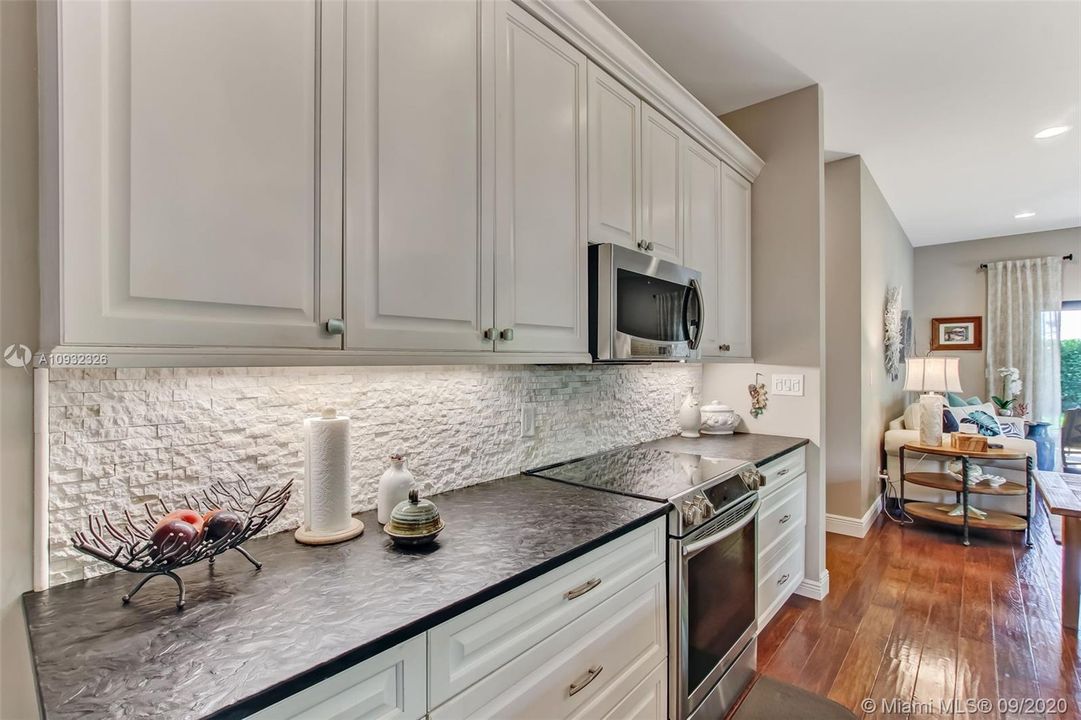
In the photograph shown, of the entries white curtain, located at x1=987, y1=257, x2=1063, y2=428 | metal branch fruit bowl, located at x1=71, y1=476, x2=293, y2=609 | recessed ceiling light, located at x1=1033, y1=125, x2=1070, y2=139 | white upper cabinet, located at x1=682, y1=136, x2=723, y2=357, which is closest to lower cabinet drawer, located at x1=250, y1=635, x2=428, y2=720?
metal branch fruit bowl, located at x1=71, y1=476, x2=293, y2=609

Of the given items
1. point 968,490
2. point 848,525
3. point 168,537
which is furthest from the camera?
point 848,525

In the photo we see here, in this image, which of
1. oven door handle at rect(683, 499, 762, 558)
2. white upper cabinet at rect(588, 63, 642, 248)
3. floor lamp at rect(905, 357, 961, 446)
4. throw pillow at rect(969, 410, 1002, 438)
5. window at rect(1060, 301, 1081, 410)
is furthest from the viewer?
window at rect(1060, 301, 1081, 410)

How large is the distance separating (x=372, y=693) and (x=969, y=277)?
8.34 meters

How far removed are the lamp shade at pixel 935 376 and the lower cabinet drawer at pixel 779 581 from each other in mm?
2489

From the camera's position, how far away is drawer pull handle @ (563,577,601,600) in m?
1.21

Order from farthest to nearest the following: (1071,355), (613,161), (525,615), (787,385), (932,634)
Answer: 1. (1071,355)
2. (787,385)
3. (932,634)
4. (613,161)
5. (525,615)

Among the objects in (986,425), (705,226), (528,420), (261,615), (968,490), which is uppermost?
(705,226)

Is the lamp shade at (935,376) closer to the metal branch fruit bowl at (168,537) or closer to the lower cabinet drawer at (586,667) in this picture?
the lower cabinet drawer at (586,667)

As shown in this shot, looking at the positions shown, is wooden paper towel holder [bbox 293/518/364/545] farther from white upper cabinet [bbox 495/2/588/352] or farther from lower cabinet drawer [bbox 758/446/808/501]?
lower cabinet drawer [bbox 758/446/808/501]

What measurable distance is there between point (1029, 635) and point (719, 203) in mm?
2571

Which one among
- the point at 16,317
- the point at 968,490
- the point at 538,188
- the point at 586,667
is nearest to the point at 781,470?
the point at 586,667

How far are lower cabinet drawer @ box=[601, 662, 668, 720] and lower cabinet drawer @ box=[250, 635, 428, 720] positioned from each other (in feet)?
2.32

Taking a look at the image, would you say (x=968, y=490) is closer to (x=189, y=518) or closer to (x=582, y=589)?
(x=582, y=589)

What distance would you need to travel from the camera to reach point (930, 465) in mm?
4266
